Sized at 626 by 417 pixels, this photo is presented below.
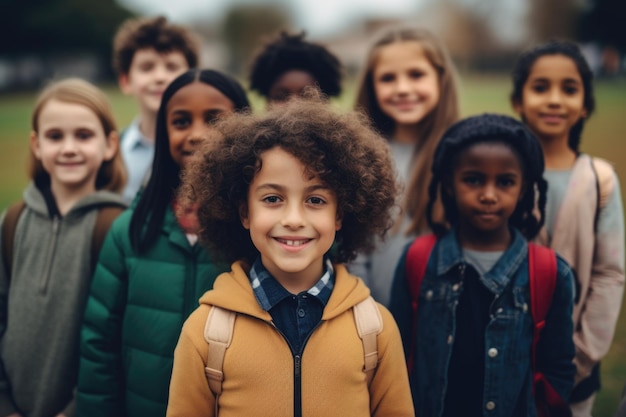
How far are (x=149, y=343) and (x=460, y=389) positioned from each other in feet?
4.49

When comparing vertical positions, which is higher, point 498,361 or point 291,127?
point 291,127

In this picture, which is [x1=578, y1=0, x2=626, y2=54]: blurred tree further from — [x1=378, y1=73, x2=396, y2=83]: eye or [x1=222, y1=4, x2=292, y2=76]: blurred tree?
[x1=222, y1=4, x2=292, y2=76]: blurred tree

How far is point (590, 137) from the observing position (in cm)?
1648

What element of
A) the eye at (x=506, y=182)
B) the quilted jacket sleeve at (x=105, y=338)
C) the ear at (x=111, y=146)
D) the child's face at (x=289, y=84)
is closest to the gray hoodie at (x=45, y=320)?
the quilted jacket sleeve at (x=105, y=338)

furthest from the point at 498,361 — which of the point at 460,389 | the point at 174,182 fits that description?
the point at 174,182

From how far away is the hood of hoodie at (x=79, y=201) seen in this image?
2803mm

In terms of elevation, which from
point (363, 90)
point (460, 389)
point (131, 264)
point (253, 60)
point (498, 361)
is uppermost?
point (253, 60)

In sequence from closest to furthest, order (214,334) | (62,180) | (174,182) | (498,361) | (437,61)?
(214,334)
(498,361)
(174,182)
(62,180)
(437,61)

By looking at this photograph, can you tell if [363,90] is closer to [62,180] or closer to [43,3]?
[62,180]

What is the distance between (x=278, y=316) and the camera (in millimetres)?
2084

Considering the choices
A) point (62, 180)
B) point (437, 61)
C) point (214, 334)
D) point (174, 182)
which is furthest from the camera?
point (437, 61)

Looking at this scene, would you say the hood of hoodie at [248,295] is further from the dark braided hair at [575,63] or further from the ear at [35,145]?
the dark braided hair at [575,63]

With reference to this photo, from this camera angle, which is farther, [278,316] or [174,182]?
[174,182]

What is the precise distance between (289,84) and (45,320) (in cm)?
195
